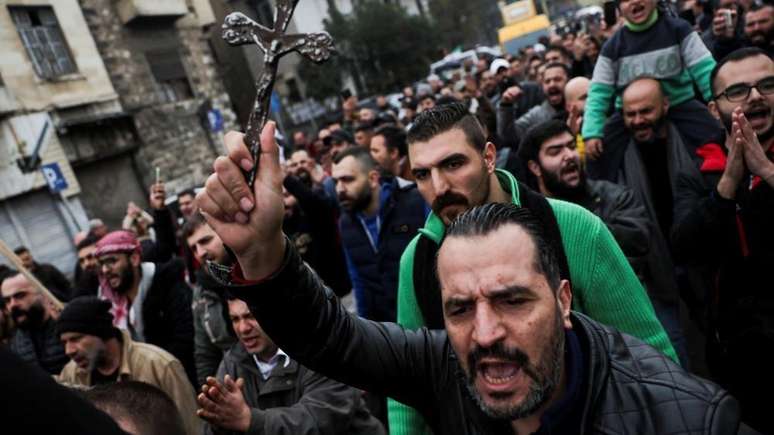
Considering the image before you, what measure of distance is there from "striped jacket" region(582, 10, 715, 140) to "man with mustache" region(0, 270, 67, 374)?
4.15 metres

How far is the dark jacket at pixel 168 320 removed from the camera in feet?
13.3

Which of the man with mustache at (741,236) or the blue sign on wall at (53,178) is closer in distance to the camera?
the man with mustache at (741,236)

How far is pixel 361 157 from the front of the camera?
4395 millimetres

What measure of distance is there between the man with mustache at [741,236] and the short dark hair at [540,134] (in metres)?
0.91

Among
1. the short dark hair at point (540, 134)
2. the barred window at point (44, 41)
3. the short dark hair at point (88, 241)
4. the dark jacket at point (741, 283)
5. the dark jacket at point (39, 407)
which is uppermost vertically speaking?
the barred window at point (44, 41)

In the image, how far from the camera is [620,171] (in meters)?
3.67

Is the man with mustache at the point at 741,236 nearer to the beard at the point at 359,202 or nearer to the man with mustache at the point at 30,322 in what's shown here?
the beard at the point at 359,202

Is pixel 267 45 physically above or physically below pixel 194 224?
above

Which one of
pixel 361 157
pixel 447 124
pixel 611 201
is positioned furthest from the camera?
pixel 361 157

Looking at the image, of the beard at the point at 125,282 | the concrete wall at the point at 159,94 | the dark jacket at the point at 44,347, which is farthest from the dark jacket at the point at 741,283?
the concrete wall at the point at 159,94

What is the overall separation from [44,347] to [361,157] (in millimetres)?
2779

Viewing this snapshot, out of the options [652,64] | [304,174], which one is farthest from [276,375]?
[304,174]

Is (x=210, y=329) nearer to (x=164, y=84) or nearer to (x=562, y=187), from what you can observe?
(x=562, y=187)

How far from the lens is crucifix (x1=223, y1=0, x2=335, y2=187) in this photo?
4.41 ft
